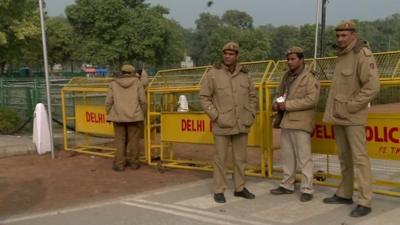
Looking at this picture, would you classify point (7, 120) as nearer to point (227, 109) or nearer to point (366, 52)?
point (227, 109)

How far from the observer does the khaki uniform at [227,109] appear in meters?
6.66

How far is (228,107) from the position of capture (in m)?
6.66

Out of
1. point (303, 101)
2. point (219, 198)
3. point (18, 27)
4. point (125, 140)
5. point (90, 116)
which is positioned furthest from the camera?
point (18, 27)

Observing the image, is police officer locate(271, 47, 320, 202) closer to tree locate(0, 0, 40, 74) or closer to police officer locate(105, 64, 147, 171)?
police officer locate(105, 64, 147, 171)

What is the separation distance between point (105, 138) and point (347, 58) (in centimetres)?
747

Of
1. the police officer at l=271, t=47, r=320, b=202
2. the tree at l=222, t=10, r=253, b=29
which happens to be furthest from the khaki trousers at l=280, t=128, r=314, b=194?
the tree at l=222, t=10, r=253, b=29

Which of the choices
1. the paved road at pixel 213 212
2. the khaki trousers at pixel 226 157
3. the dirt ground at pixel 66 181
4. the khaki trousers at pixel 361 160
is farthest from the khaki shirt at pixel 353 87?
the dirt ground at pixel 66 181

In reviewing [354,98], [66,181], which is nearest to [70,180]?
[66,181]

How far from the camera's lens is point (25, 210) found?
686cm

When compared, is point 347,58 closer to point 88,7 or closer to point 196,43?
point 88,7

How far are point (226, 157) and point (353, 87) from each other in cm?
177

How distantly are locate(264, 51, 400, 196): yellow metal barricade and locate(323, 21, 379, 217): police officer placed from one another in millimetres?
619

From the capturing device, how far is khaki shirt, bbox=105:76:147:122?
8.94 m

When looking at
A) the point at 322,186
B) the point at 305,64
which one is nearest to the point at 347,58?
the point at 305,64
